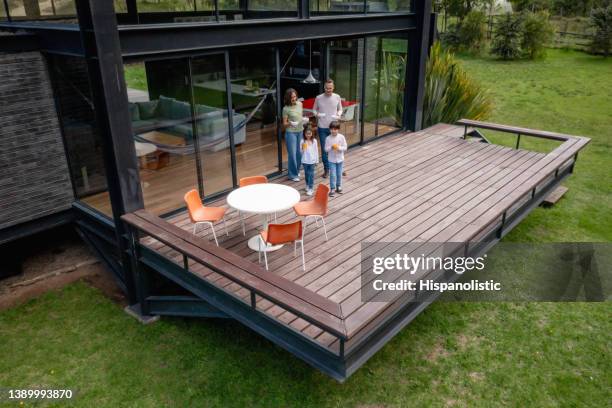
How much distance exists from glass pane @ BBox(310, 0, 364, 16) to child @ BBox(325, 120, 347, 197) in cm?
253

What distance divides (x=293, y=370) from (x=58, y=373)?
2.90 metres

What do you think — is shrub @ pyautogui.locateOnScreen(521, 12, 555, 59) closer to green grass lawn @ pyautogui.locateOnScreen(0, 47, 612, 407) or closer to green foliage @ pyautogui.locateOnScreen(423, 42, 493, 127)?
green foliage @ pyautogui.locateOnScreen(423, 42, 493, 127)

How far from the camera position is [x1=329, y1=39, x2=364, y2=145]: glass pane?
10172 millimetres

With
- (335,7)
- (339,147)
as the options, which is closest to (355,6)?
(335,7)

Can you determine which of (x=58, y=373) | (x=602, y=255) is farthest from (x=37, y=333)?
(x=602, y=255)

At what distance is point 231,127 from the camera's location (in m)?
8.15

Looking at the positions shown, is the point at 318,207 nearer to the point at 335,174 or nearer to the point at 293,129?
the point at 335,174

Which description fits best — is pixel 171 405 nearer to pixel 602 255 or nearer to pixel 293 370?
pixel 293 370

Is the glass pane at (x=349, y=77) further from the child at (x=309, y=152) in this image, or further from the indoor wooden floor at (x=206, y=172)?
the child at (x=309, y=152)

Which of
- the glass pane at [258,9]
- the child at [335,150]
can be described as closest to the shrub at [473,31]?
the glass pane at [258,9]

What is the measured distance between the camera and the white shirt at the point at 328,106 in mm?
8812

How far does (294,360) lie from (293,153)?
3.71 m

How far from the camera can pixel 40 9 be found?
28.6 feet

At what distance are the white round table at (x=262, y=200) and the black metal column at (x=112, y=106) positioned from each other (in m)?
1.38
